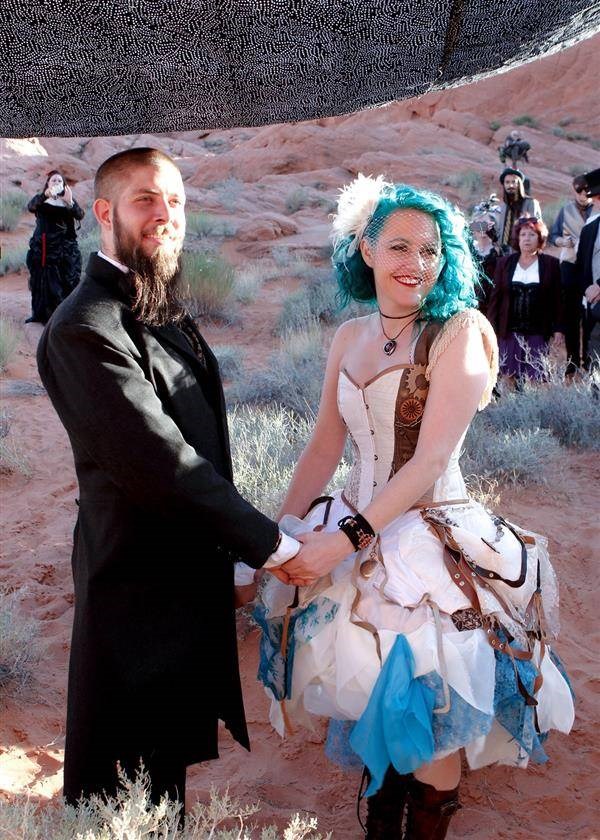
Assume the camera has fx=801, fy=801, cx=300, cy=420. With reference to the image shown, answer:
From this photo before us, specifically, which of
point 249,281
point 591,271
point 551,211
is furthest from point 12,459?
point 551,211

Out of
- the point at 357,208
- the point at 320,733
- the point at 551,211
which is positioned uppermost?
the point at 357,208

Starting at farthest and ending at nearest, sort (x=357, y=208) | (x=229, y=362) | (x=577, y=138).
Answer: (x=577, y=138)
(x=229, y=362)
(x=357, y=208)

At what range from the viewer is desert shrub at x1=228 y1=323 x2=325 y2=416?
7.16m

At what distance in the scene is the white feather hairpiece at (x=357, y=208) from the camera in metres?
2.46

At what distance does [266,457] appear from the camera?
213 inches

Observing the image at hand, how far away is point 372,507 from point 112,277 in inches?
37.4

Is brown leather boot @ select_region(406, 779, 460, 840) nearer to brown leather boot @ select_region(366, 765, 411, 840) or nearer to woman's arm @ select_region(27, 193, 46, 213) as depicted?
brown leather boot @ select_region(366, 765, 411, 840)

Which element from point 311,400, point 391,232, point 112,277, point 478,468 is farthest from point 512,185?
point 112,277

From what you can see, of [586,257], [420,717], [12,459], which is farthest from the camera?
[586,257]

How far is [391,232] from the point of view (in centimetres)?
237

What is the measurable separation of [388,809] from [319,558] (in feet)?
2.83

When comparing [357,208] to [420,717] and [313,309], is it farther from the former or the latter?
[313,309]

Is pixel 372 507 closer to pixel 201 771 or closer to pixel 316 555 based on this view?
pixel 316 555

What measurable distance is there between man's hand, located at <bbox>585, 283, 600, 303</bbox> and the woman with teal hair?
15.4 feet
